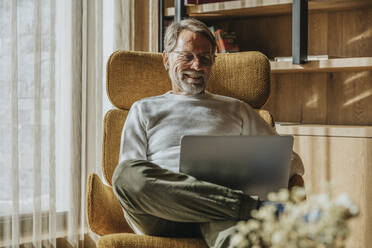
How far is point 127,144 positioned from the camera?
165cm

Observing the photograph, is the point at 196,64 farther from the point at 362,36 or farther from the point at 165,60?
the point at 362,36

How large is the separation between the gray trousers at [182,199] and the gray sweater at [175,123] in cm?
27

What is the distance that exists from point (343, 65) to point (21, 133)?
160cm

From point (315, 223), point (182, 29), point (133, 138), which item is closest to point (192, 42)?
point (182, 29)

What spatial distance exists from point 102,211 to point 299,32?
1.37 metres

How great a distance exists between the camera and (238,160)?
1301mm

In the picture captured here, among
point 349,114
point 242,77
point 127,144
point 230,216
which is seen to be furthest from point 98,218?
point 349,114

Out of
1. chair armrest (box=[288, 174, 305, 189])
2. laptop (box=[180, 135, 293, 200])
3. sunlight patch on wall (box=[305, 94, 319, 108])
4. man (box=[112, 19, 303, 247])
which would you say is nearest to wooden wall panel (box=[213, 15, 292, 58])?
sunlight patch on wall (box=[305, 94, 319, 108])

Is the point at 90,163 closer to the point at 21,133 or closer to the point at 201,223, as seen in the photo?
the point at 21,133

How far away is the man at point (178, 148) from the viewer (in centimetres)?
128

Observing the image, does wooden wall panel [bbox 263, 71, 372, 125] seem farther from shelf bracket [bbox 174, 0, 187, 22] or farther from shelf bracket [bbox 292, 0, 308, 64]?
shelf bracket [bbox 174, 0, 187, 22]

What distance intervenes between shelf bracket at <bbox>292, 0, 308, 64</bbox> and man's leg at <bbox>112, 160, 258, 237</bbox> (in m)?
1.26

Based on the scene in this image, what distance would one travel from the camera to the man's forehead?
183cm

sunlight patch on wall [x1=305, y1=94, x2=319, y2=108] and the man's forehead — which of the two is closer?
the man's forehead
